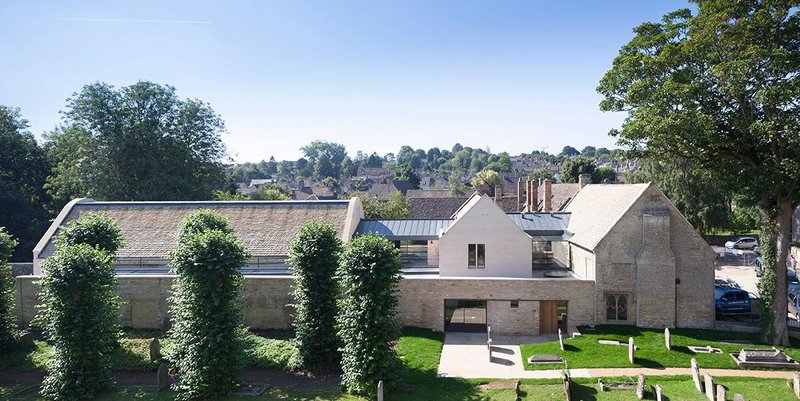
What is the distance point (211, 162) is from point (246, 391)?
116 feet

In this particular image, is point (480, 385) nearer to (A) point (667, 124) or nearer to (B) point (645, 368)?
(B) point (645, 368)

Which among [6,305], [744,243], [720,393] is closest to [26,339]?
[6,305]

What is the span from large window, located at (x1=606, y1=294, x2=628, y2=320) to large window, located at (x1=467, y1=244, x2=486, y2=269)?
734cm

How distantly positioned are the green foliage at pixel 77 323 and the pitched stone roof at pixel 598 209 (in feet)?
83.1

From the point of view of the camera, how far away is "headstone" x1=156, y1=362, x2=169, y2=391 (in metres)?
21.2

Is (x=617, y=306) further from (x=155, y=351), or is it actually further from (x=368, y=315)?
(x=155, y=351)

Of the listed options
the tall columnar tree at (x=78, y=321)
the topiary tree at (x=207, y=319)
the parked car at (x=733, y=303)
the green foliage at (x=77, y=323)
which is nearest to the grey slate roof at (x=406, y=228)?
the topiary tree at (x=207, y=319)

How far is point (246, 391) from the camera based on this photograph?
827 inches

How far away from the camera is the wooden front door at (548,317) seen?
27234mm

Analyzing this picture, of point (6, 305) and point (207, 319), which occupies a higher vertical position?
point (207, 319)

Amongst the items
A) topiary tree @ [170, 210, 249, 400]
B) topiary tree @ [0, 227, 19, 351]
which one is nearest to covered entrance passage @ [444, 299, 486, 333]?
topiary tree @ [170, 210, 249, 400]

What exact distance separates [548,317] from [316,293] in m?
13.5

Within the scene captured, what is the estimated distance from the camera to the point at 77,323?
822 inches

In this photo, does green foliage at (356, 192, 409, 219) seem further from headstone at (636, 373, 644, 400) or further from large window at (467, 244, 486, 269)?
headstone at (636, 373, 644, 400)
